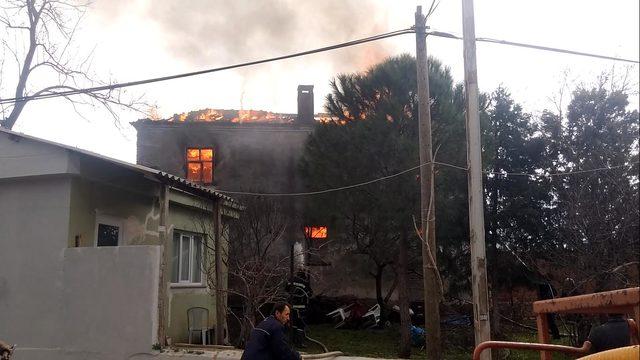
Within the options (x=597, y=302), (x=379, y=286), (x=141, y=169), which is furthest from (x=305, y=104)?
(x=597, y=302)

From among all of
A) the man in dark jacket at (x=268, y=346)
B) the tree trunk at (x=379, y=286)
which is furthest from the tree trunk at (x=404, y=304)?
the man in dark jacket at (x=268, y=346)

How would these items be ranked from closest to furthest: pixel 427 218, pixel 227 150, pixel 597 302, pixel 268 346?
pixel 597 302
pixel 268 346
pixel 427 218
pixel 227 150

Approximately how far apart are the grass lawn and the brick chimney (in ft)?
31.9

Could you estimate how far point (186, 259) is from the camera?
13867 mm

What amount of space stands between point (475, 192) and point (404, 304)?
29.7 feet

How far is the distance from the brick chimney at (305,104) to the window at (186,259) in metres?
12.1

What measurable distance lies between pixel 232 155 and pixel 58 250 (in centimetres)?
1569

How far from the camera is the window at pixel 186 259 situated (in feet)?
43.5

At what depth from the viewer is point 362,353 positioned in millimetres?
14953

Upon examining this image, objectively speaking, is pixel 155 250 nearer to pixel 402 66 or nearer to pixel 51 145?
pixel 51 145

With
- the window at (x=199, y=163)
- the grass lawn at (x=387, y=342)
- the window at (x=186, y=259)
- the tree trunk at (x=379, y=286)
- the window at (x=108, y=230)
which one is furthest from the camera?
the window at (x=199, y=163)

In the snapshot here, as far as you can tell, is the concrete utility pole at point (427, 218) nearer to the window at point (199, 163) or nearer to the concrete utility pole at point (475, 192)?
the concrete utility pole at point (475, 192)

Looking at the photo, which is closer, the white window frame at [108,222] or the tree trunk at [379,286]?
the white window frame at [108,222]

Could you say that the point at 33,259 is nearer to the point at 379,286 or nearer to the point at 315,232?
the point at 315,232
